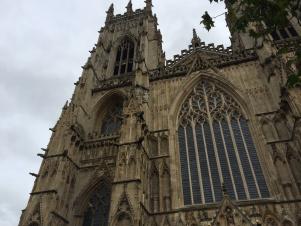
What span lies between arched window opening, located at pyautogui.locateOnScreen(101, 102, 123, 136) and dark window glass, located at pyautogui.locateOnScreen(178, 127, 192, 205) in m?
4.60

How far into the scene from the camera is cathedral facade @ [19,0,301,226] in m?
12.0

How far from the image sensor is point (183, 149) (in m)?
15.3

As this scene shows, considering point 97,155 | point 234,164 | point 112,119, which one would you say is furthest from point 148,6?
point 234,164

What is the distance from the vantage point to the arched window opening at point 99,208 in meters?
14.0

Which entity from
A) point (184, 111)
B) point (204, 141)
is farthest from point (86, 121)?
point (204, 141)

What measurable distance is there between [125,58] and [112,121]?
867 cm

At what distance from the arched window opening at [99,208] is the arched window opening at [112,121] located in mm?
4115

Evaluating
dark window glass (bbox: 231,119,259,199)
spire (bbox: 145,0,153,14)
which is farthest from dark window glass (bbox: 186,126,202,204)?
spire (bbox: 145,0,153,14)

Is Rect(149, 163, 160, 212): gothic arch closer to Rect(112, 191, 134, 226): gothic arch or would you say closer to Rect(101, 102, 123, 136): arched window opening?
Rect(112, 191, 134, 226): gothic arch

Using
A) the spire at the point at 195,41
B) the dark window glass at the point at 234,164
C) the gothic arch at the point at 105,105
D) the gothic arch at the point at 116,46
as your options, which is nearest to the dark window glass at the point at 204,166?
the dark window glass at the point at 234,164

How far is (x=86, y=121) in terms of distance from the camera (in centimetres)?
1858

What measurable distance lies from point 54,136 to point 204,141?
27.9 ft

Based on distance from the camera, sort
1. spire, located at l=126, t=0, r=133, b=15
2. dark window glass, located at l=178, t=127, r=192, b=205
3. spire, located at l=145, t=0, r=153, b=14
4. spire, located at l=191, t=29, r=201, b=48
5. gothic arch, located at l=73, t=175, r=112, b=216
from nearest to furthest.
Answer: dark window glass, located at l=178, t=127, r=192, b=205 < gothic arch, located at l=73, t=175, r=112, b=216 < spire, located at l=191, t=29, r=201, b=48 < spire, located at l=145, t=0, r=153, b=14 < spire, located at l=126, t=0, r=133, b=15

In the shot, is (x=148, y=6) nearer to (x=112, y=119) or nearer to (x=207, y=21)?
(x=112, y=119)
